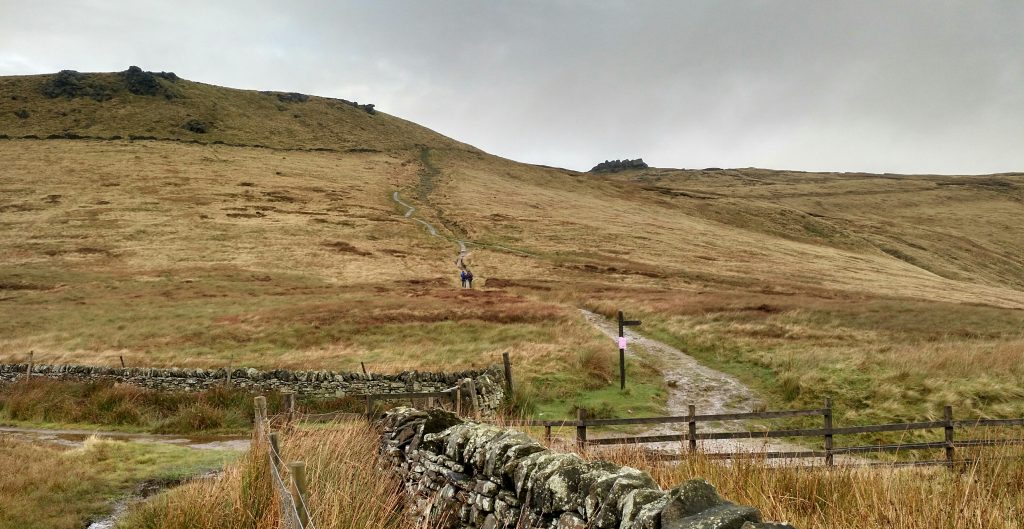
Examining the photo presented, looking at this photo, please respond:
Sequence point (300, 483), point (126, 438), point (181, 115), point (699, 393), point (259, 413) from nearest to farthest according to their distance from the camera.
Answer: point (300, 483) → point (259, 413) → point (126, 438) → point (699, 393) → point (181, 115)

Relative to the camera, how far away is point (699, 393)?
22.6 meters

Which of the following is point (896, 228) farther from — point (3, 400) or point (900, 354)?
point (3, 400)

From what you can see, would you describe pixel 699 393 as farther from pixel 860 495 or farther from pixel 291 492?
pixel 291 492

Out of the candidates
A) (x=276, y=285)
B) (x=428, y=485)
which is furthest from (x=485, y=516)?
(x=276, y=285)

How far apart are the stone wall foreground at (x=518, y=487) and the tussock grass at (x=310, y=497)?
0.47 metres

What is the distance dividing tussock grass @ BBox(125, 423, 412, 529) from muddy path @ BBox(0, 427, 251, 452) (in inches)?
324

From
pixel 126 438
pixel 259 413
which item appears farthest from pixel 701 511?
pixel 126 438

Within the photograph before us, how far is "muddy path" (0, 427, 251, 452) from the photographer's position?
15.4 metres

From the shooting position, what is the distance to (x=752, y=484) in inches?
224

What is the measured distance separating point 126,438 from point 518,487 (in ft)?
51.7

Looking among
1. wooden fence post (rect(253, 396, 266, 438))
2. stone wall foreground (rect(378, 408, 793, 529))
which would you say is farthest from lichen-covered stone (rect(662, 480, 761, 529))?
wooden fence post (rect(253, 396, 266, 438))

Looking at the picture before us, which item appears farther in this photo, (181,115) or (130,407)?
(181,115)

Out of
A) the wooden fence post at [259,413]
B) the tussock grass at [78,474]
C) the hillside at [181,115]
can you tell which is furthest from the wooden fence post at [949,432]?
the hillside at [181,115]

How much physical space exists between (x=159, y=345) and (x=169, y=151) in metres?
84.1
